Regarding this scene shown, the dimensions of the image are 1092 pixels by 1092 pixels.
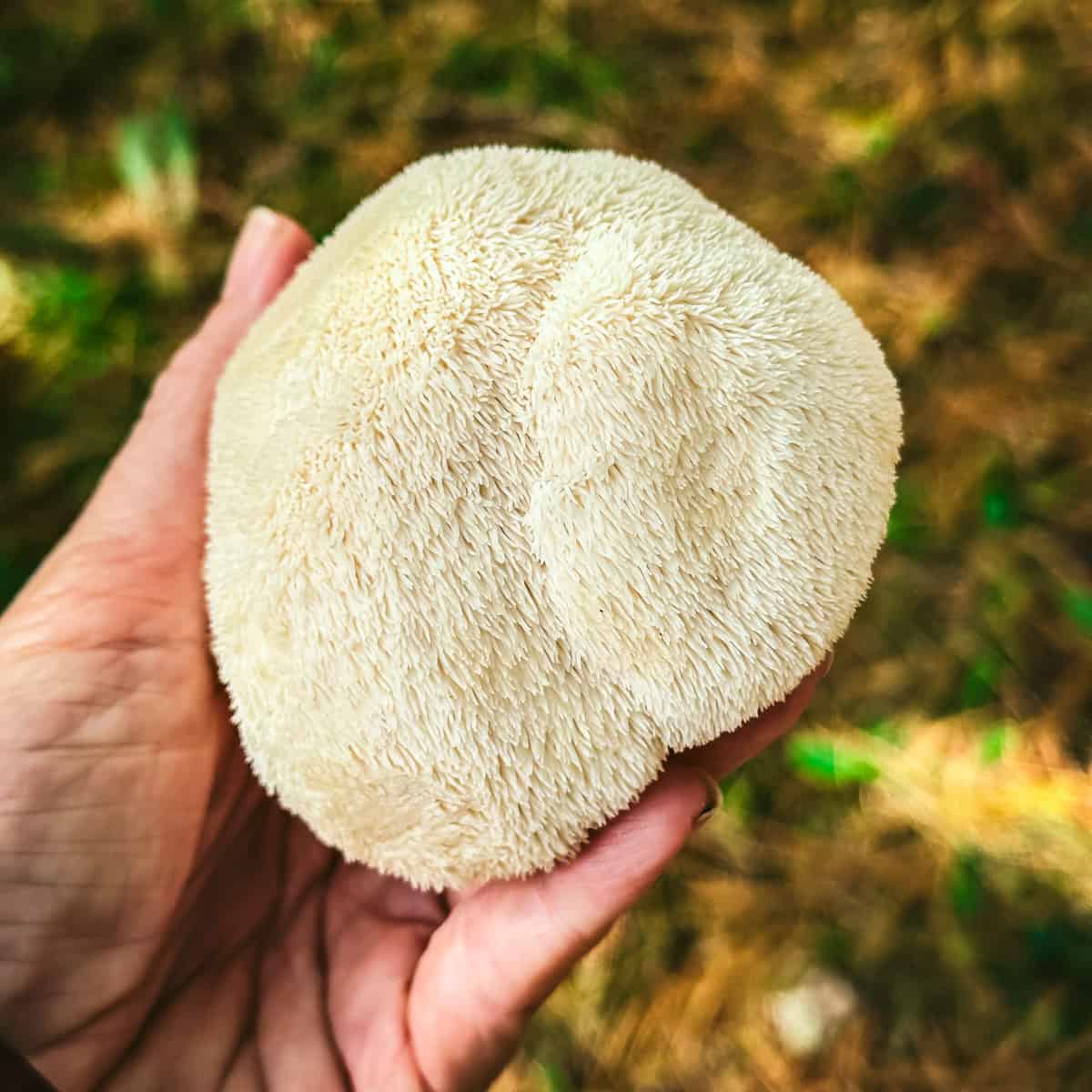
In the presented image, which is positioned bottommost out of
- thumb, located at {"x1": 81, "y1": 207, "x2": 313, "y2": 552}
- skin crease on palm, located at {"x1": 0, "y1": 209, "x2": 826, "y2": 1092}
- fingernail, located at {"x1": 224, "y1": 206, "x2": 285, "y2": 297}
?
skin crease on palm, located at {"x1": 0, "y1": 209, "x2": 826, "y2": 1092}

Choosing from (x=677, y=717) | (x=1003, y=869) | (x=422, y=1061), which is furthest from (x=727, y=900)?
(x=677, y=717)

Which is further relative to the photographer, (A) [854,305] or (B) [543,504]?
(A) [854,305]

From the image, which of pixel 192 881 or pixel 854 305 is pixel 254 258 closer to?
pixel 192 881

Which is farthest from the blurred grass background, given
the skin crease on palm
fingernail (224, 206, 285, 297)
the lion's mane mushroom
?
the lion's mane mushroom

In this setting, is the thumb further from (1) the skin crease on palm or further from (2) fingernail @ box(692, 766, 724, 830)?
(2) fingernail @ box(692, 766, 724, 830)

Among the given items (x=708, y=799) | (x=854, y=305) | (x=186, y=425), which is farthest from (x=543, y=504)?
(x=854, y=305)
